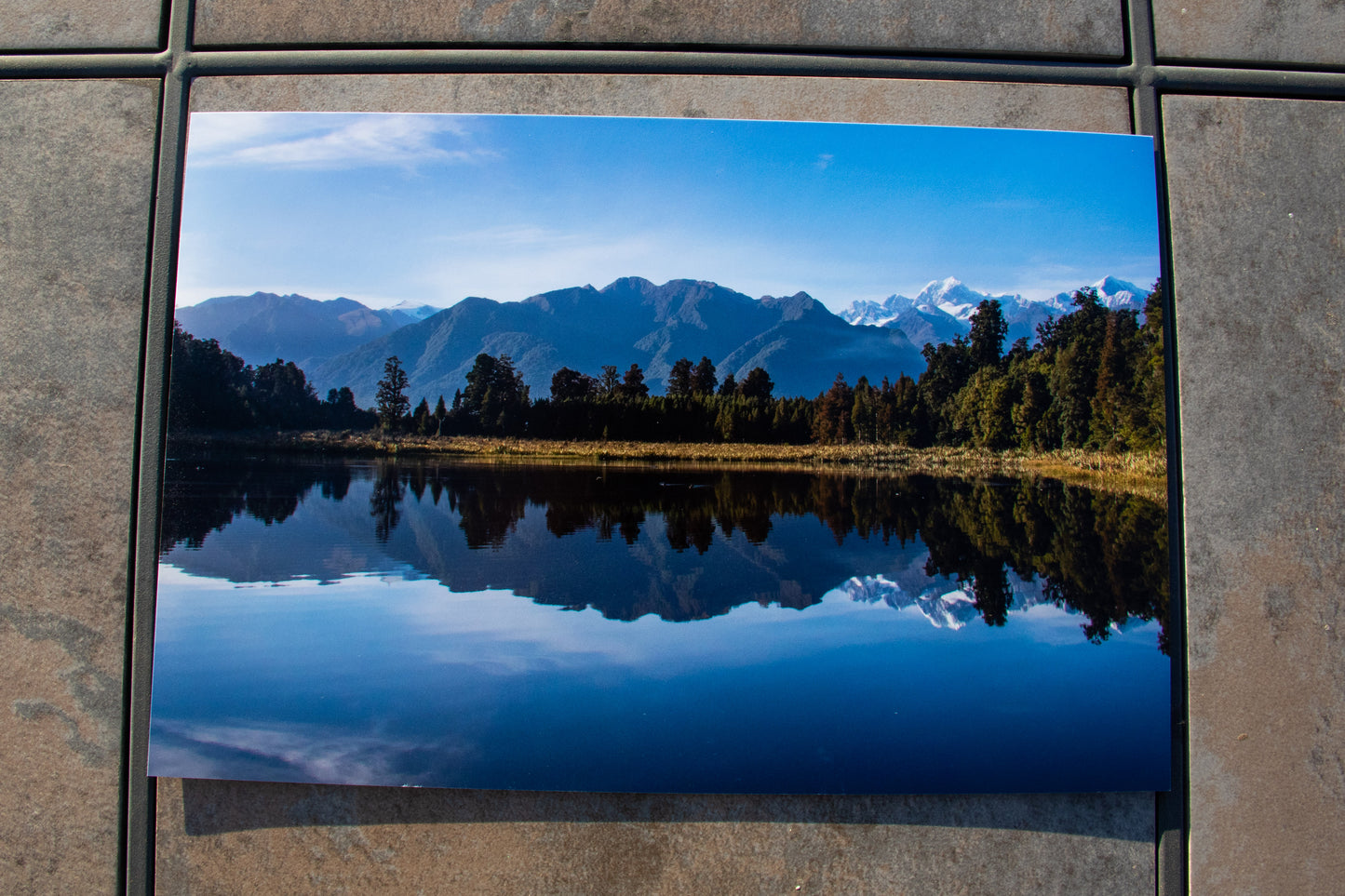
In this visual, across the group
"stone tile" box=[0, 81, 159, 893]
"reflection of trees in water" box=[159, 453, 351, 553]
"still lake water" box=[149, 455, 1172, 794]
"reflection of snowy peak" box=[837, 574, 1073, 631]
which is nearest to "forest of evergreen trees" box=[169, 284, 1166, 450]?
"reflection of trees in water" box=[159, 453, 351, 553]

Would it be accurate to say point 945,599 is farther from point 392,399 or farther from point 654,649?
point 392,399

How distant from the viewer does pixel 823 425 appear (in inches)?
126

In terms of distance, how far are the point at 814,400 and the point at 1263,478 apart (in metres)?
1.80

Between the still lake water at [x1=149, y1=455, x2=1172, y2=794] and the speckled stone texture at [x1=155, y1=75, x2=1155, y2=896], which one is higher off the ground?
the still lake water at [x1=149, y1=455, x2=1172, y2=794]

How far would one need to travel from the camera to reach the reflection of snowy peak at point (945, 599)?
9.58 feet

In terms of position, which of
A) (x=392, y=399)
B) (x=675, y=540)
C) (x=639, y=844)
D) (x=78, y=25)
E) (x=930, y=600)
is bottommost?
(x=639, y=844)

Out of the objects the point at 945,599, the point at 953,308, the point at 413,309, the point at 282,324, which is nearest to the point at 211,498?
the point at 282,324

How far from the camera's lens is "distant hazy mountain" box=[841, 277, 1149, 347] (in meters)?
2.98

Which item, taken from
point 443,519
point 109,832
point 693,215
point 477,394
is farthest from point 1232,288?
point 109,832

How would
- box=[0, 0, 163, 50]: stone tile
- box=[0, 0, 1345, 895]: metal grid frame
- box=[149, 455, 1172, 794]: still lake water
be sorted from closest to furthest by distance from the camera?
box=[149, 455, 1172, 794]: still lake water < box=[0, 0, 1345, 895]: metal grid frame < box=[0, 0, 163, 50]: stone tile

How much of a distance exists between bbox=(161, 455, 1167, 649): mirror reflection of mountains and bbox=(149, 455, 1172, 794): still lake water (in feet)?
0.03

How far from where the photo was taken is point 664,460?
3.18 meters

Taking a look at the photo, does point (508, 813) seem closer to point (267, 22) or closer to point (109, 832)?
point (109, 832)

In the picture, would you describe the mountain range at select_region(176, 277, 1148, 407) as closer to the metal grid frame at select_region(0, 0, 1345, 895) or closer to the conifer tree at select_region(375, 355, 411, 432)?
the conifer tree at select_region(375, 355, 411, 432)
